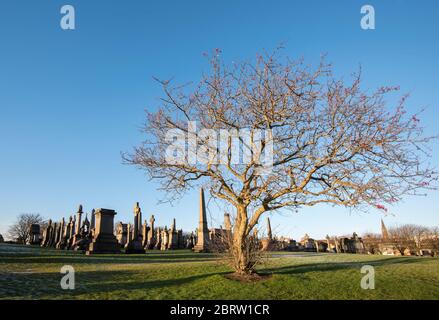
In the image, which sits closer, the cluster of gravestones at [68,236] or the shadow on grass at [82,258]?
the shadow on grass at [82,258]

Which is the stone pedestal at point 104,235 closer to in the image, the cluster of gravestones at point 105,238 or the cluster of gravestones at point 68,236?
the cluster of gravestones at point 105,238

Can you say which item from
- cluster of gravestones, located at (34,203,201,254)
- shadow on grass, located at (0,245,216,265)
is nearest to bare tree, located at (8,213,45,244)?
cluster of gravestones, located at (34,203,201,254)

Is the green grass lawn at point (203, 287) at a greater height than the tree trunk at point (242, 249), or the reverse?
the tree trunk at point (242, 249)

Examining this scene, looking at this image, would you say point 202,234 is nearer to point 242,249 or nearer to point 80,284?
point 242,249

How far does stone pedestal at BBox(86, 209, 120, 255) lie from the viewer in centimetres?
2201

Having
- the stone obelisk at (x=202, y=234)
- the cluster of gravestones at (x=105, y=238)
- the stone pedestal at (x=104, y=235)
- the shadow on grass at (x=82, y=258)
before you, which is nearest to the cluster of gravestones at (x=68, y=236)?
the cluster of gravestones at (x=105, y=238)

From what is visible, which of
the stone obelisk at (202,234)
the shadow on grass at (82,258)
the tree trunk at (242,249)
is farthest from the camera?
the stone obelisk at (202,234)

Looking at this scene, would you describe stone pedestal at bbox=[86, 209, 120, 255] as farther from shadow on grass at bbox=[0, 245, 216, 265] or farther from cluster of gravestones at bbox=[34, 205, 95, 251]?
cluster of gravestones at bbox=[34, 205, 95, 251]

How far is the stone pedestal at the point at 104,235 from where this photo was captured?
72.2ft

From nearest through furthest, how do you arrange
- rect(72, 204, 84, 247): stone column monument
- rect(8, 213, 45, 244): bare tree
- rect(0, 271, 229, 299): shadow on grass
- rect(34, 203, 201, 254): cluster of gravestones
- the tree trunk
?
rect(0, 271, 229, 299): shadow on grass
the tree trunk
rect(34, 203, 201, 254): cluster of gravestones
rect(72, 204, 84, 247): stone column monument
rect(8, 213, 45, 244): bare tree

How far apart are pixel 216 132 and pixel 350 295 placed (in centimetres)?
699

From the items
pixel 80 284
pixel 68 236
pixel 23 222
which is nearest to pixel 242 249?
pixel 80 284
